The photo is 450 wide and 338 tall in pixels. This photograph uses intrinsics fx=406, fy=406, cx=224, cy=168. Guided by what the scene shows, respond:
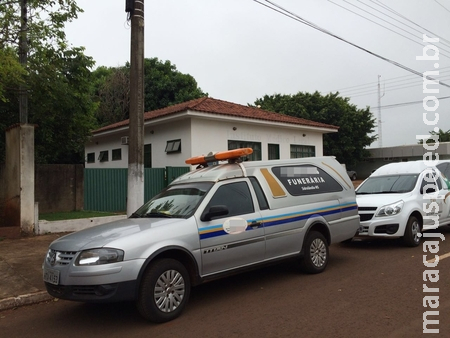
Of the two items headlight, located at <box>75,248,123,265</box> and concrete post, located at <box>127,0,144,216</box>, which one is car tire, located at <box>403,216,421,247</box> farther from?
headlight, located at <box>75,248,123,265</box>

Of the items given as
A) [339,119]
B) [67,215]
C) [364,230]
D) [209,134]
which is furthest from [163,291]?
[339,119]

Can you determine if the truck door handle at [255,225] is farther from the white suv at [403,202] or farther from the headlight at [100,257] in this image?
the white suv at [403,202]

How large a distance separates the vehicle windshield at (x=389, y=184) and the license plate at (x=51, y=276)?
7275 millimetres

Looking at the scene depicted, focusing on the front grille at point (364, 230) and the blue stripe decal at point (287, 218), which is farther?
the front grille at point (364, 230)

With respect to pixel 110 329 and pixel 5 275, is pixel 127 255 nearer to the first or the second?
pixel 110 329

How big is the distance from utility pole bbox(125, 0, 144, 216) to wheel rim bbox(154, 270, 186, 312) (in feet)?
10.5

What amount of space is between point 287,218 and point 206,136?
429 inches

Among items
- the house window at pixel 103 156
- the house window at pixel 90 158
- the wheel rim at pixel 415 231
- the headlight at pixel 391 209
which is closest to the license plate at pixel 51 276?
the headlight at pixel 391 209

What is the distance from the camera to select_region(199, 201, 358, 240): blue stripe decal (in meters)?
5.22

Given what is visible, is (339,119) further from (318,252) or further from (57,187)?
(318,252)

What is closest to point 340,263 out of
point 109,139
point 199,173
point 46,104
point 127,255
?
point 199,173

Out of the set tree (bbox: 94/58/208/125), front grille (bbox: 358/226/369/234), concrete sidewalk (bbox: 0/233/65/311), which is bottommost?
concrete sidewalk (bbox: 0/233/65/311)

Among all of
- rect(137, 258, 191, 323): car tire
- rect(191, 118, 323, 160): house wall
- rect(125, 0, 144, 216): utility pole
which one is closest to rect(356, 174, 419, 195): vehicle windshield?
rect(125, 0, 144, 216): utility pole

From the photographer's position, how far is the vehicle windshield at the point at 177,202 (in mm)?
5466
